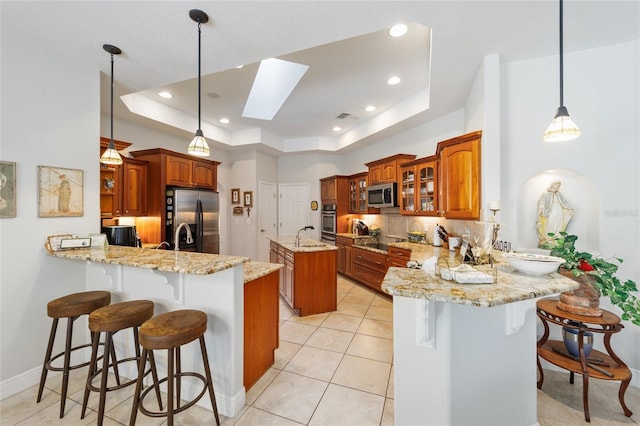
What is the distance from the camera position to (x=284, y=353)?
8.58 ft

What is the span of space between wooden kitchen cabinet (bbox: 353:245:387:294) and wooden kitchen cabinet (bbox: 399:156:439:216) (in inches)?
36.0

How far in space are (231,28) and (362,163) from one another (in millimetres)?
4382

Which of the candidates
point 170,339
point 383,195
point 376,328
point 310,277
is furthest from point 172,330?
point 383,195

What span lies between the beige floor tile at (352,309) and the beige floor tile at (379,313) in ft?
0.26

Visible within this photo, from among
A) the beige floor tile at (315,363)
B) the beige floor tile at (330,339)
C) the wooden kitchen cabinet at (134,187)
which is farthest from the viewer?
the wooden kitchen cabinet at (134,187)

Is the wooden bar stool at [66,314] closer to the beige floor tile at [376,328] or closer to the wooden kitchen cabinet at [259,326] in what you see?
the wooden kitchen cabinet at [259,326]

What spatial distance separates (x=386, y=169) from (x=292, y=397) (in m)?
3.86

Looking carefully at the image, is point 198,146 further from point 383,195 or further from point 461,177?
point 383,195

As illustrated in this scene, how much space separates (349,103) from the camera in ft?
14.3

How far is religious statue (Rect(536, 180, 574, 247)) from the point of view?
2.42m

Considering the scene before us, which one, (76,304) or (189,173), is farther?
(189,173)

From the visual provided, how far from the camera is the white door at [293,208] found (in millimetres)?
6547

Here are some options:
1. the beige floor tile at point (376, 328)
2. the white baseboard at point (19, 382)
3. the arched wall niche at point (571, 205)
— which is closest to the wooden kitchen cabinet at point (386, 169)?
the arched wall niche at point (571, 205)

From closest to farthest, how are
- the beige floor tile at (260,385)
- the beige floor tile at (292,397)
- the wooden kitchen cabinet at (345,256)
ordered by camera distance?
the beige floor tile at (292,397)
the beige floor tile at (260,385)
the wooden kitchen cabinet at (345,256)
